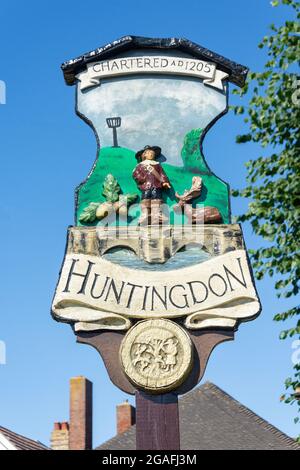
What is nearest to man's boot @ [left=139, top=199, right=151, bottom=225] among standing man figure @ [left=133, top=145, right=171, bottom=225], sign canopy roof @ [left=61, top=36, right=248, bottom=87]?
standing man figure @ [left=133, top=145, right=171, bottom=225]

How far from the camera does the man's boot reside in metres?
5.69

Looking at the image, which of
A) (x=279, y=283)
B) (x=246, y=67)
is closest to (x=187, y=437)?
(x=279, y=283)

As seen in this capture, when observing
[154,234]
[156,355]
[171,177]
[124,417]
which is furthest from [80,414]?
[156,355]

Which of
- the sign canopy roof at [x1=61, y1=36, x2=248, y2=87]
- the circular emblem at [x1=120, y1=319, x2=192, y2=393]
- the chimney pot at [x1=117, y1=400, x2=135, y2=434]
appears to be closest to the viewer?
the circular emblem at [x1=120, y1=319, x2=192, y2=393]

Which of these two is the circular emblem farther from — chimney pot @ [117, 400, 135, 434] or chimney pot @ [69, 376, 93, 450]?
chimney pot @ [117, 400, 135, 434]

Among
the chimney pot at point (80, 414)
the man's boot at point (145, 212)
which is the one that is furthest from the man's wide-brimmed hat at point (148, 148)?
the chimney pot at point (80, 414)

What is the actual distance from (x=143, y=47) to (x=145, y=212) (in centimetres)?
136

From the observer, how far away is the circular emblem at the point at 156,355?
17.1 ft

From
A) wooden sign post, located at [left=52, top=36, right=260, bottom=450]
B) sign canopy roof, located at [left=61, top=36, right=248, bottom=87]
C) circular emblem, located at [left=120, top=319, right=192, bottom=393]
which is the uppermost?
sign canopy roof, located at [left=61, top=36, right=248, bottom=87]

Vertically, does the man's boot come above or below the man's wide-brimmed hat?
below

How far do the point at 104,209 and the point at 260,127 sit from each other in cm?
450

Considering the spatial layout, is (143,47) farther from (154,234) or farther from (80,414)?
(80,414)

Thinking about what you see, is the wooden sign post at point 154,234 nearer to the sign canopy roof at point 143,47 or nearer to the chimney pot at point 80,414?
the sign canopy roof at point 143,47

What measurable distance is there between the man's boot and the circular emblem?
748 mm
